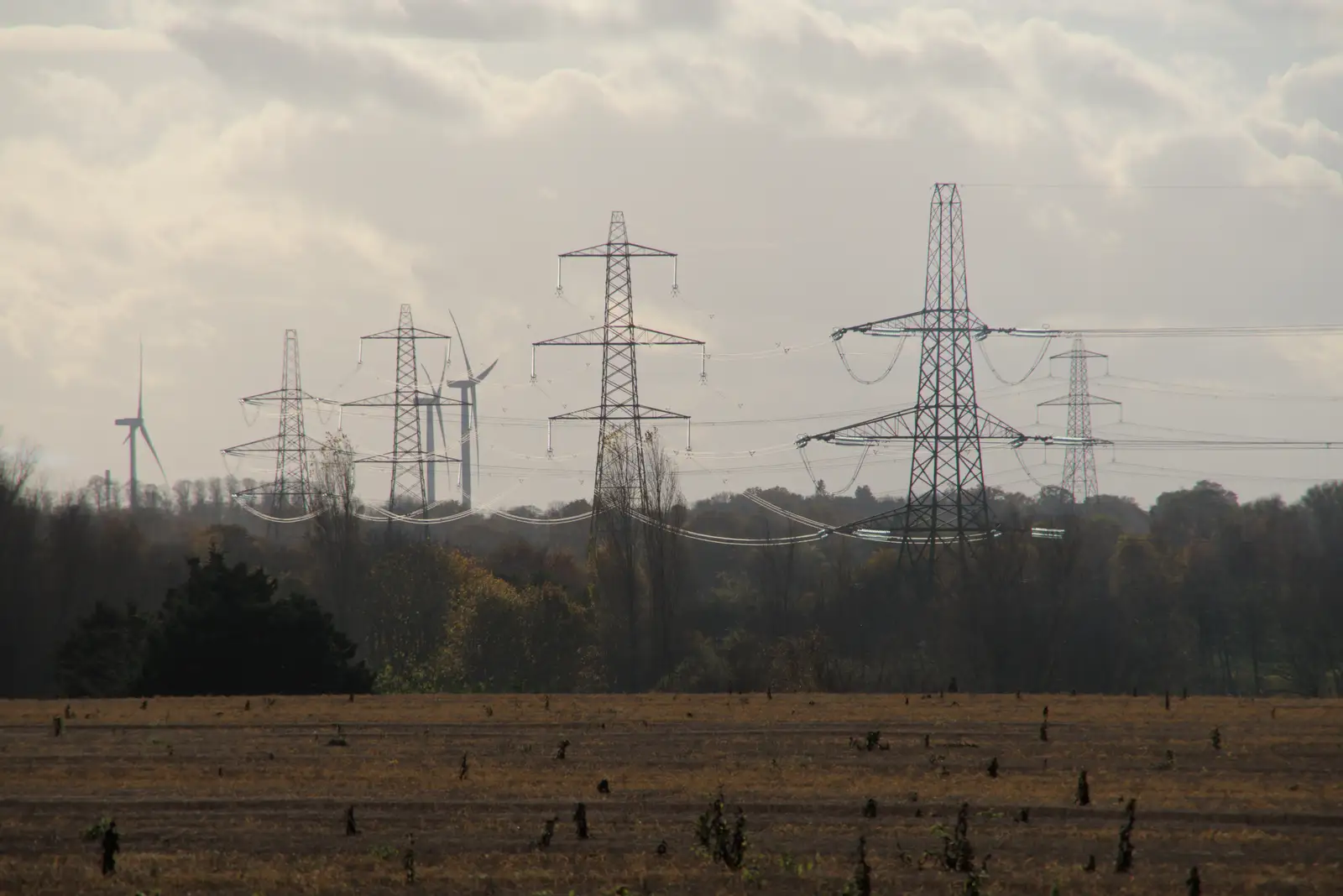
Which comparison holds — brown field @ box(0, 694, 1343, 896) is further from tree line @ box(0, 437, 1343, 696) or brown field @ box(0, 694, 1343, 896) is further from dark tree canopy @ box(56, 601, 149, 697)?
tree line @ box(0, 437, 1343, 696)

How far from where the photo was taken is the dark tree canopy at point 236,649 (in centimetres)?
6825

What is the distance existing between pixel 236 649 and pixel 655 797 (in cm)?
4043

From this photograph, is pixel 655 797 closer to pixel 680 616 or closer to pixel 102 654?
pixel 102 654

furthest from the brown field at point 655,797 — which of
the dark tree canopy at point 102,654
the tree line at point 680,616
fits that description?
the tree line at point 680,616

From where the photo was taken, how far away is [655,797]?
32.4 metres

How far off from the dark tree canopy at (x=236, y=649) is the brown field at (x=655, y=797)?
13.6 m

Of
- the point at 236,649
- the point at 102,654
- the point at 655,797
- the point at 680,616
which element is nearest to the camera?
the point at 655,797

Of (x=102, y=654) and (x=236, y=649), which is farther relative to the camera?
(x=102, y=654)

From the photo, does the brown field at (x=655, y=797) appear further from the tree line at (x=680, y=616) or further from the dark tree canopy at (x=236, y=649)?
the tree line at (x=680, y=616)

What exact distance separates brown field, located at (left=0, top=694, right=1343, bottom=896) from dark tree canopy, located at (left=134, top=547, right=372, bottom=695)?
44.6 ft

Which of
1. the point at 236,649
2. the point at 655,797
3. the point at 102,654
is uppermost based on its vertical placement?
the point at 236,649

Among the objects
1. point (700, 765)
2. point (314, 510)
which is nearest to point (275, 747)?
point (700, 765)

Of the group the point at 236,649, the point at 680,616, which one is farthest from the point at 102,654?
the point at 680,616

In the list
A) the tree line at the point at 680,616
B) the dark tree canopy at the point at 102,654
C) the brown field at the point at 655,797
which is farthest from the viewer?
the tree line at the point at 680,616
